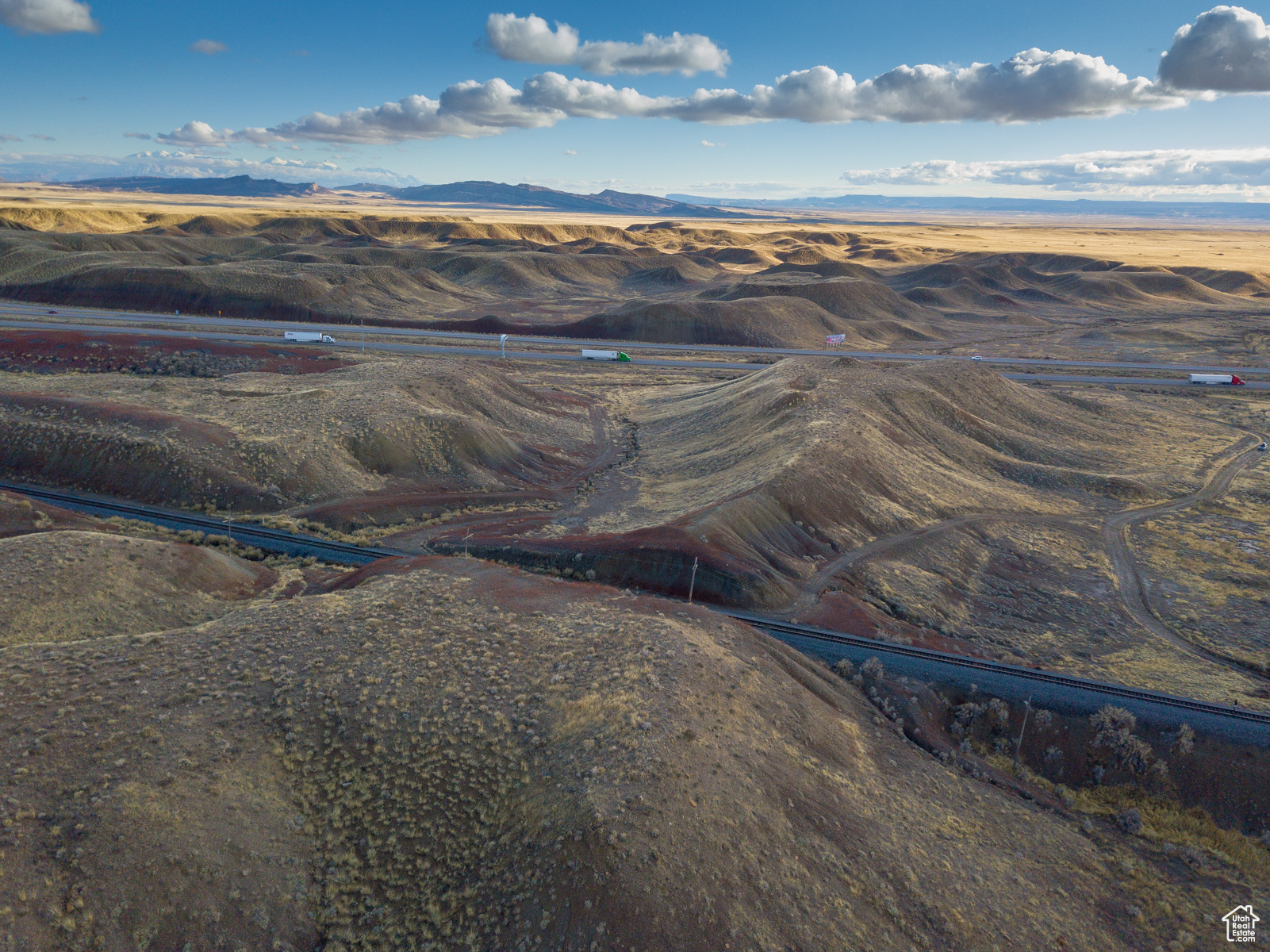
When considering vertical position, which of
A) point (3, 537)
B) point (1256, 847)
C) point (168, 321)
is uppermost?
point (168, 321)

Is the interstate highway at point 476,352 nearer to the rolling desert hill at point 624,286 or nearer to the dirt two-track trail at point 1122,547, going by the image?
the rolling desert hill at point 624,286

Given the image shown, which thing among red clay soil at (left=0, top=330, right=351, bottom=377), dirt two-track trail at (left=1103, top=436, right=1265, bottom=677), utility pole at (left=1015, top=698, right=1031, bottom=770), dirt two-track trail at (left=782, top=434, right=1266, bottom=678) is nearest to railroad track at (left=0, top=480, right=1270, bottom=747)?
utility pole at (left=1015, top=698, right=1031, bottom=770)

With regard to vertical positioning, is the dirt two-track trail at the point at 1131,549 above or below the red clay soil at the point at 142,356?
below

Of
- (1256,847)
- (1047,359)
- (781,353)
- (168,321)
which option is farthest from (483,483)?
(1047,359)

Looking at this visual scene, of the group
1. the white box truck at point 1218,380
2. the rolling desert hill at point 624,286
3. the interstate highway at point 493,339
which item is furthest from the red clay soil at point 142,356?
the white box truck at point 1218,380

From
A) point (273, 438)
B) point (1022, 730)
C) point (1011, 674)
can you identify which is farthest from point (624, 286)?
point (1022, 730)

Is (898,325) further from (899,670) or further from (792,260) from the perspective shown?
(899,670)
